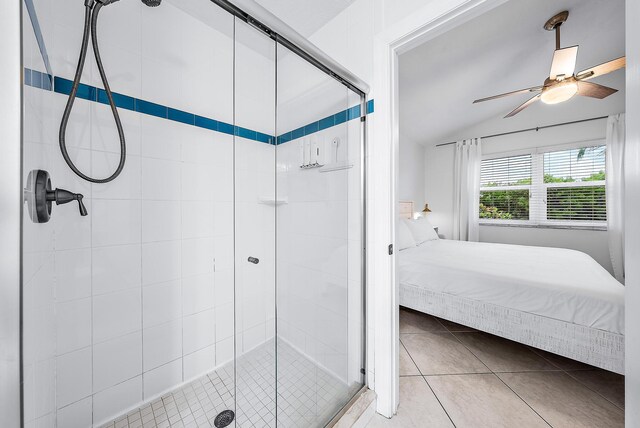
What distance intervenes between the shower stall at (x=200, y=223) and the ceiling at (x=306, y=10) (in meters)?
0.38

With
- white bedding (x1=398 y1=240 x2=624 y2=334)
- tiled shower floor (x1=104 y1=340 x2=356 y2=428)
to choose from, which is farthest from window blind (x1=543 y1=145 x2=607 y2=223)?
tiled shower floor (x1=104 y1=340 x2=356 y2=428)

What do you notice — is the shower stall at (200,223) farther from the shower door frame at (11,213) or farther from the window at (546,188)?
the window at (546,188)

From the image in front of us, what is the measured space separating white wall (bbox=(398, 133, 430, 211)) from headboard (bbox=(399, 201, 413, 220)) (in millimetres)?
86

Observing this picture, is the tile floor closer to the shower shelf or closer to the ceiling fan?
the shower shelf

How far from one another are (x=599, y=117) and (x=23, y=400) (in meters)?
5.29

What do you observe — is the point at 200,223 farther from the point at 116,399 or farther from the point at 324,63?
the point at 324,63

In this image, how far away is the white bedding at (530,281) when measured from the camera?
1.49m

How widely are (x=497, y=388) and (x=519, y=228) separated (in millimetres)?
3296

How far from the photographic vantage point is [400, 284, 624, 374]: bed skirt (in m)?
1.41

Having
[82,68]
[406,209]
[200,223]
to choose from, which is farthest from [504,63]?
[82,68]

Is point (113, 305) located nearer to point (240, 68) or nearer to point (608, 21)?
point (240, 68)

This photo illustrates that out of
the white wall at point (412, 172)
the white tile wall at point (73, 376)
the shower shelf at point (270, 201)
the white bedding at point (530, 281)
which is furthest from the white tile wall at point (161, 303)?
the white wall at point (412, 172)

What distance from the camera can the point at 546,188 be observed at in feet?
12.4

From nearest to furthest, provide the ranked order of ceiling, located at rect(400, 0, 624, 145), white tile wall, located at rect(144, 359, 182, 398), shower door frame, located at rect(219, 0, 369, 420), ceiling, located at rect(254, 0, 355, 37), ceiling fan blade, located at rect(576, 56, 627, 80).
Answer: shower door frame, located at rect(219, 0, 369, 420) → white tile wall, located at rect(144, 359, 182, 398) → ceiling, located at rect(254, 0, 355, 37) → ceiling fan blade, located at rect(576, 56, 627, 80) → ceiling, located at rect(400, 0, 624, 145)
